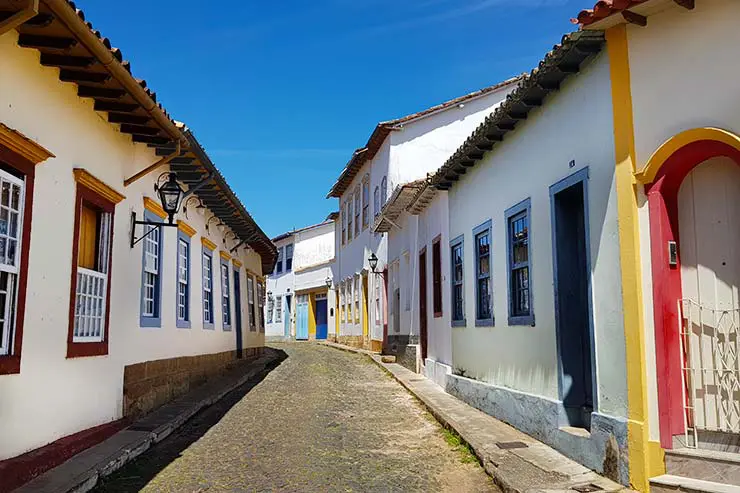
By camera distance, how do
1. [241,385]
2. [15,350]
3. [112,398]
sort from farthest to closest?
[241,385]
[112,398]
[15,350]

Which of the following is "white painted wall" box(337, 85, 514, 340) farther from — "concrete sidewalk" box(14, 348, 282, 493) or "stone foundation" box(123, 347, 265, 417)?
"concrete sidewalk" box(14, 348, 282, 493)

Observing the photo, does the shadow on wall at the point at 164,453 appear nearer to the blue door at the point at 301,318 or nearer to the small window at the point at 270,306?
the blue door at the point at 301,318

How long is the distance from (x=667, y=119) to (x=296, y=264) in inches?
1360

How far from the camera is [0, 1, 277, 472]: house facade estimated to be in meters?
5.95

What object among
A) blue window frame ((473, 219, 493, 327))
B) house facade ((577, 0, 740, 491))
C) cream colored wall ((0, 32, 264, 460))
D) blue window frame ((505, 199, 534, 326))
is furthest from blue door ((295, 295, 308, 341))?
house facade ((577, 0, 740, 491))

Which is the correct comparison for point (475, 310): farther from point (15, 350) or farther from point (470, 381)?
point (15, 350)

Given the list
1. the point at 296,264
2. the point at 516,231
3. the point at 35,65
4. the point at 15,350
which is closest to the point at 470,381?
the point at 516,231

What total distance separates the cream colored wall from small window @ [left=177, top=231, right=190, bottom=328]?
2.38 meters

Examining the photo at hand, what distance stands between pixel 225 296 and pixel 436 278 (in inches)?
225

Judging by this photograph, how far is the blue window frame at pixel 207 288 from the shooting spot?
1420 centimetres

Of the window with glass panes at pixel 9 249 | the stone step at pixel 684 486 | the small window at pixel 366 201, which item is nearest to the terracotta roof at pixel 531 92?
the stone step at pixel 684 486

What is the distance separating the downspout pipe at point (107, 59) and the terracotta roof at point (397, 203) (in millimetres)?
6418

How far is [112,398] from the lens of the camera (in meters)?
8.38

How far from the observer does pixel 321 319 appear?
37.2m
